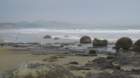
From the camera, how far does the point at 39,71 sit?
25.1 ft

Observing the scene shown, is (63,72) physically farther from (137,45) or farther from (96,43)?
(96,43)

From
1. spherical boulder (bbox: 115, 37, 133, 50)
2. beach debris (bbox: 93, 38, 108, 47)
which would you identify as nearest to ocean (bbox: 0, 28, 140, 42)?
beach debris (bbox: 93, 38, 108, 47)

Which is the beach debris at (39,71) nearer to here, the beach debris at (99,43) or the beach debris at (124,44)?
the beach debris at (124,44)

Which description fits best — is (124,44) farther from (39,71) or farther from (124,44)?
(39,71)

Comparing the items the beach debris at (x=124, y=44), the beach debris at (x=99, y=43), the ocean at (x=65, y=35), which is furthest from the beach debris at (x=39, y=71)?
the ocean at (x=65, y=35)

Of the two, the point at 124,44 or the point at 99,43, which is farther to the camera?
the point at 99,43

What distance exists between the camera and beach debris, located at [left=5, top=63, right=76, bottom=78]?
765 centimetres

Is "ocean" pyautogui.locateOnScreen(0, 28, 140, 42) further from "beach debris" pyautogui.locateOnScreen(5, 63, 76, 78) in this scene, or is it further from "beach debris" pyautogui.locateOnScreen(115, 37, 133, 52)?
"beach debris" pyautogui.locateOnScreen(5, 63, 76, 78)

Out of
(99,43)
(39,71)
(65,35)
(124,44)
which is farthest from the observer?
(65,35)

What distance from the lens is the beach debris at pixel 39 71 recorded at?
7648 millimetres

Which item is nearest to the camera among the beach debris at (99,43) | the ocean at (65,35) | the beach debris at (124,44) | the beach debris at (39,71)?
the beach debris at (39,71)

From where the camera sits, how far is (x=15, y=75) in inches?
306

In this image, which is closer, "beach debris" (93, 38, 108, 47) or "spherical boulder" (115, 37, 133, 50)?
"spherical boulder" (115, 37, 133, 50)

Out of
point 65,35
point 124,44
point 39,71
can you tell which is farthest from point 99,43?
point 65,35
